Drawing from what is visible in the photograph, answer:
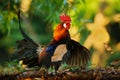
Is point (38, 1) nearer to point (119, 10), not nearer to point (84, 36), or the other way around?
point (84, 36)

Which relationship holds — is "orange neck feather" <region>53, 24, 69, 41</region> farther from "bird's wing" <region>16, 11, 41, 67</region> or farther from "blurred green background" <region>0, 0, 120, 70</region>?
"blurred green background" <region>0, 0, 120, 70</region>

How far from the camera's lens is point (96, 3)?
4.58 metres

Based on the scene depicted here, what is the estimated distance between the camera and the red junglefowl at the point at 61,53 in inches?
94.3

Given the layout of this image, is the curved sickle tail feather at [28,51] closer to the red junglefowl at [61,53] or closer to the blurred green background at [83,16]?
the red junglefowl at [61,53]

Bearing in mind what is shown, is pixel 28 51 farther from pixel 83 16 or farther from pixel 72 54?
pixel 83 16

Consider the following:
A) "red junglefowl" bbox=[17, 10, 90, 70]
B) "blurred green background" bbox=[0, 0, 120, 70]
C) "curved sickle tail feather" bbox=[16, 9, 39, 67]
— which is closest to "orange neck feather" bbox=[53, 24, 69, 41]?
"red junglefowl" bbox=[17, 10, 90, 70]

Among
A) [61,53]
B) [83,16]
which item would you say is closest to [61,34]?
[61,53]

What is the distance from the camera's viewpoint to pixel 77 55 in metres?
2.50

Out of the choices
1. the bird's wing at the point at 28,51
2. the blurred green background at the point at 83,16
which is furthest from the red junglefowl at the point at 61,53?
the blurred green background at the point at 83,16

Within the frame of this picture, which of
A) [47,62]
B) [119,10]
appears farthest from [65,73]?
[119,10]

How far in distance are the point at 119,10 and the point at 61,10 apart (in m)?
1.37

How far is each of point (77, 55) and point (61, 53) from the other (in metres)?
0.14

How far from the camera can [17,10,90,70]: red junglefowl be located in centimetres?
240

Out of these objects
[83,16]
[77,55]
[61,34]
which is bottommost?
[77,55]
